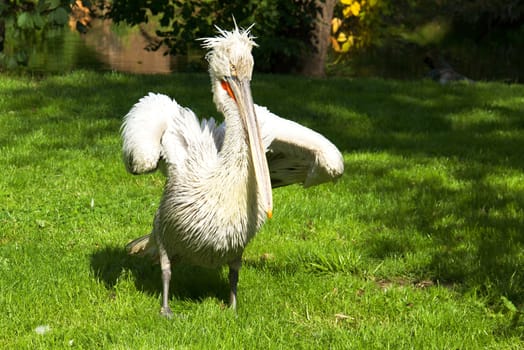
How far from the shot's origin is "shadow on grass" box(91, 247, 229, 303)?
4980 millimetres

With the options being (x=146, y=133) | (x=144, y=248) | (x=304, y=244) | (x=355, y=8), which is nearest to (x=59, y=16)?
(x=146, y=133)

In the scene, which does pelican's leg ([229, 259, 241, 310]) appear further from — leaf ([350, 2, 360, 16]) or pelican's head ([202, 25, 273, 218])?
leaf ([350, 2, 360, 16])

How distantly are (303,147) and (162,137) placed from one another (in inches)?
34.7

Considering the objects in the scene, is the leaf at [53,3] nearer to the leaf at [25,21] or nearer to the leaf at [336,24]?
the leaf at [25,21]

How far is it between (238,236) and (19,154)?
4456mm

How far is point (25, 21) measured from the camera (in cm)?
550

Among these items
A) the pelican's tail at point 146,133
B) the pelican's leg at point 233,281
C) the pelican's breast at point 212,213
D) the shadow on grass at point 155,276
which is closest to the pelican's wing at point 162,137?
the pelican's tail at point 146,133

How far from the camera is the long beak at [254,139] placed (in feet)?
13.2

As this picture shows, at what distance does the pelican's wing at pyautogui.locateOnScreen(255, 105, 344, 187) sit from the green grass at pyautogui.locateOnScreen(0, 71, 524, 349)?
2.79 ft

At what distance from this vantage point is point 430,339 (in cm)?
426

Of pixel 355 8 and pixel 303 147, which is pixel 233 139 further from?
pixel 355 8

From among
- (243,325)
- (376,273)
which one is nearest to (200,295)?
(243,325)

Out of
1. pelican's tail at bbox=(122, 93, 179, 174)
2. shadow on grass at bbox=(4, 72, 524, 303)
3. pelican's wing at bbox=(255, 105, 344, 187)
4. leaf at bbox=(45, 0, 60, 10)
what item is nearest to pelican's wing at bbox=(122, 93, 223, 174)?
pelican's tail at bbox=(122, 93, 179, 174)

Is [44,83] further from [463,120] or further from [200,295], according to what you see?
[200,295]
